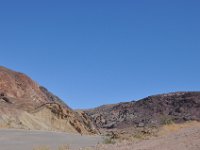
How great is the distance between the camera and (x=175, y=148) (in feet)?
47.4

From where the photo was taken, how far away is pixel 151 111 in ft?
521

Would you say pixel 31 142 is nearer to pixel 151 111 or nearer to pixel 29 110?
pixel 29 110

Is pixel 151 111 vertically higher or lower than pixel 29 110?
higher

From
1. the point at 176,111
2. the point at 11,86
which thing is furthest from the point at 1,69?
the point at 176,111

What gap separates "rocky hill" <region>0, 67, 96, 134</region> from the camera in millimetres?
66125

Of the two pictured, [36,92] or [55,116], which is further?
[36,92]

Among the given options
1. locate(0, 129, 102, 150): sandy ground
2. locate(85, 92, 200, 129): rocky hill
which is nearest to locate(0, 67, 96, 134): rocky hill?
locate(0, 129, 102, 150): sandy ground

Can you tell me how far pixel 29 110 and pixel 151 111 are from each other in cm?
8828

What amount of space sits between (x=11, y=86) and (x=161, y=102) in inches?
3326

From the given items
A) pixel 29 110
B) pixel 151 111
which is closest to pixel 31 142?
pixel 29 110

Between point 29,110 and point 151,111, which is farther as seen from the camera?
point 151,111

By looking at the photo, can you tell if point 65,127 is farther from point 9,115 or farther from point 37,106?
point 9,115

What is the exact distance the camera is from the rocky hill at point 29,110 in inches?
2603

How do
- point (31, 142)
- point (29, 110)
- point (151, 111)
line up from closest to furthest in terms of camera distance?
point (31, 142) < point (29, 110) < point (151, 111)
